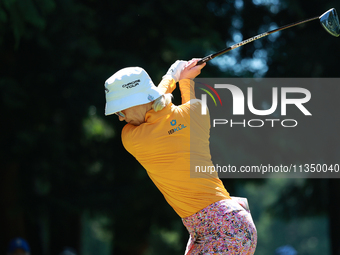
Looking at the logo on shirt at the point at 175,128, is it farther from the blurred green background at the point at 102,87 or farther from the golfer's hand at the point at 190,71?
the blurred green background at the point at 102,87

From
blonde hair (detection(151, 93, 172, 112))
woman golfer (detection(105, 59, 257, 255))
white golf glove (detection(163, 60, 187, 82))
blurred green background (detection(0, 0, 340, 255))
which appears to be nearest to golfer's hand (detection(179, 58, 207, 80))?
white golf glove (detection(163, 60, 187, 82))

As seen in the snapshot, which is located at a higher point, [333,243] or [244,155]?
[244,155]

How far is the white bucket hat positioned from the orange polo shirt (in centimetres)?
14

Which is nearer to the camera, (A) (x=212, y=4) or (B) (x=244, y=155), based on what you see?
(B) (x=244, y=155)

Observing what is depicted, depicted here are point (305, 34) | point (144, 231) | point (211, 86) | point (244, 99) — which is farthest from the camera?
point (144, 231)

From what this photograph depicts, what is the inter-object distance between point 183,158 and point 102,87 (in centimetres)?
622

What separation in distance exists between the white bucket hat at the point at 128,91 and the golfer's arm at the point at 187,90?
350 mm

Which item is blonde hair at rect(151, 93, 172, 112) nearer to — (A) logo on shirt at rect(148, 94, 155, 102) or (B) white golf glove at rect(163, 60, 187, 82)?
(A) logo on shirt at rect(148, 94, 155, 102)

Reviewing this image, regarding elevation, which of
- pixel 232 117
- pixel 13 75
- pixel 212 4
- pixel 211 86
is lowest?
pixel 232 117

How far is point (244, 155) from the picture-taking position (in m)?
9.62

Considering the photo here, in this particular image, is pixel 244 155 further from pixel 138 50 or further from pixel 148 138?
pixel 148 138

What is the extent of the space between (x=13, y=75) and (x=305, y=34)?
672 cm

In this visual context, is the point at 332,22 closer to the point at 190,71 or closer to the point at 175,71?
the point at 190,71

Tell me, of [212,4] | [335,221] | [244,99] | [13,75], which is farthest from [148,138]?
[335,221]
